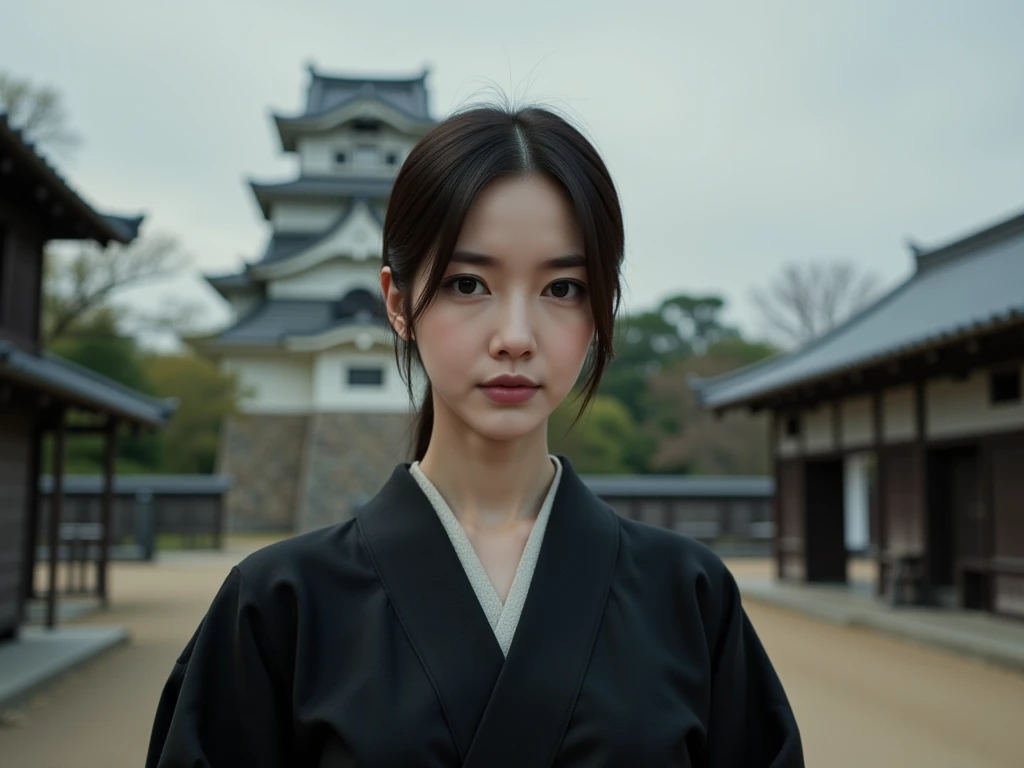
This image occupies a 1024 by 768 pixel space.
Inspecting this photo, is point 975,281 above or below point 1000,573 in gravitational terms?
above

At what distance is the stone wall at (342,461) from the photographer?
24844mm

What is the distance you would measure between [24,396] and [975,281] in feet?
30.8

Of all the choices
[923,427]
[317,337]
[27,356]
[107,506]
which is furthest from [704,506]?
[27,356]

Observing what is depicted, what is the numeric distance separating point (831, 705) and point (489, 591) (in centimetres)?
541

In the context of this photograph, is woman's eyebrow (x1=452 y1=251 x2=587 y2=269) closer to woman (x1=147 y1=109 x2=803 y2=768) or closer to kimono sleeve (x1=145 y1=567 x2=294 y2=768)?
woman (x1=147 y1=109 x2=803 y2=768)

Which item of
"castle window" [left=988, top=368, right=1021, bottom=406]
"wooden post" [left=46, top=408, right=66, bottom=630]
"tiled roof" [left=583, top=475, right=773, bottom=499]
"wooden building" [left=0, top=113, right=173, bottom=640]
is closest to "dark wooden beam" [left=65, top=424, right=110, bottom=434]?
"wooden post" [left=46, top=408, right=66, bottom=630]

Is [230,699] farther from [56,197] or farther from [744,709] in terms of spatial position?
[56,197]

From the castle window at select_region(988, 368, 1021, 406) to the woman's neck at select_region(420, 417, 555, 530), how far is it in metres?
8.68

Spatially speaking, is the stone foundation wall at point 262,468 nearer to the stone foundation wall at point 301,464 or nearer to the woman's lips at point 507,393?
the stone foundation wall at point 301,464

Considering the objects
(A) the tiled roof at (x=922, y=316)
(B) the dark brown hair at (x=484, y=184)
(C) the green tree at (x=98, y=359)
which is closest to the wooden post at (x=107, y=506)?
(A) the tiled roof at (x=922, y=316)

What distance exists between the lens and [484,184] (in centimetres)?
144

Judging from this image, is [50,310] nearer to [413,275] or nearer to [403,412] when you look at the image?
[403,412]

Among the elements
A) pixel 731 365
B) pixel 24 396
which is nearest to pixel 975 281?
pixel 24 396

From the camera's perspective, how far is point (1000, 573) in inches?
367
